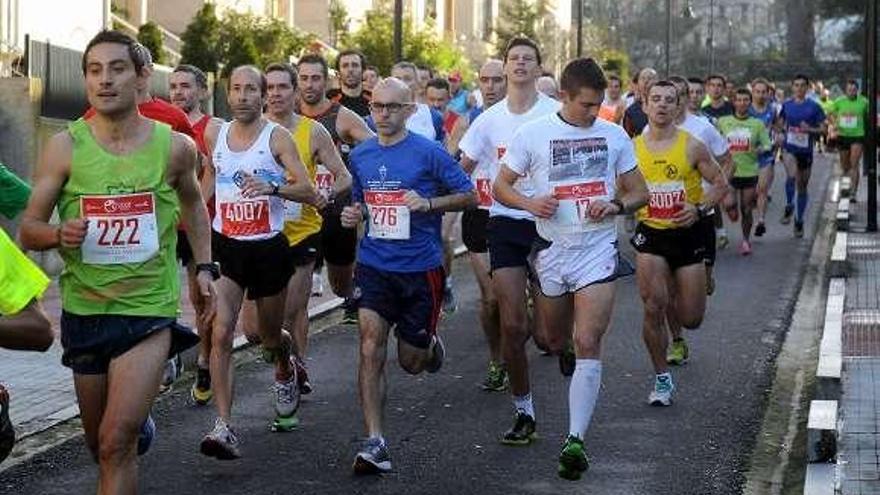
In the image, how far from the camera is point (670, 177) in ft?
38.8

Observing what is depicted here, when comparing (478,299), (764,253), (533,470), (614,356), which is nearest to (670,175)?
(614,356)

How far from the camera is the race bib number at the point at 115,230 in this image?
265 inches

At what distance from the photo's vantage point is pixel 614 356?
13.2 meters

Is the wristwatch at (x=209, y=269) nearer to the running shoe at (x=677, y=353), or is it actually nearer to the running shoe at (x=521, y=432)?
the running shoe at (x=521, y=432)

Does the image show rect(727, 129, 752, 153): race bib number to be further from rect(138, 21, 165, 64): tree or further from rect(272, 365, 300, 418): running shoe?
rect(138, 21, 165, 64): tree

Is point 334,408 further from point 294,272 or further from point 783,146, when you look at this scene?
point 783,146

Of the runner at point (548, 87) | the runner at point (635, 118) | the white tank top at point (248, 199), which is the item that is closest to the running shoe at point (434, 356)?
the white tank top at point (248, 199)

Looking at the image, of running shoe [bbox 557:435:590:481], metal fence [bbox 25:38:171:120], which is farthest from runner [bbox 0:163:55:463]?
metal fence [bbox 25:38:171:120]

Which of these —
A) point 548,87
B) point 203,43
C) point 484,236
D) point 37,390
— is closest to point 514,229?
point 484,236

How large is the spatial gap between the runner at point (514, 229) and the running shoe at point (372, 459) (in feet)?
3.50

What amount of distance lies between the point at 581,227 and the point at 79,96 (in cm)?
1174

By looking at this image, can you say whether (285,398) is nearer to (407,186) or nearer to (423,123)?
(407,186)

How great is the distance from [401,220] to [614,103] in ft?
49.3

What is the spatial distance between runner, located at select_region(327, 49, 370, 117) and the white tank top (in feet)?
15.2
